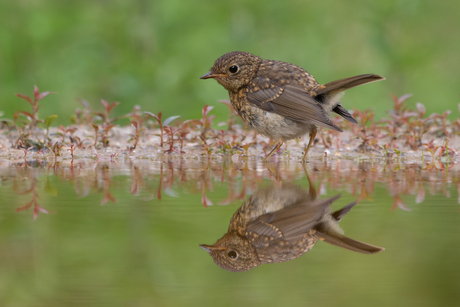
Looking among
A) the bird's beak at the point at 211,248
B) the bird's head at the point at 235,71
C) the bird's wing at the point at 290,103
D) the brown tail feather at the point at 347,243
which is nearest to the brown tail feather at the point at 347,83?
the bird's wing at the point at 290,103

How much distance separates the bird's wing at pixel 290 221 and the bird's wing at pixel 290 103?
1.75 meters

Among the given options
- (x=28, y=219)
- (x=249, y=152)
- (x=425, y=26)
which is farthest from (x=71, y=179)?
(x=425, y=26)

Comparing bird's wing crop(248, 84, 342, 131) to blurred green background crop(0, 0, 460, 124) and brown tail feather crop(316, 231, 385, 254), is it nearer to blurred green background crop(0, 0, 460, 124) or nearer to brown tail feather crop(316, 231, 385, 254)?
brown tail feather crop(316, 231, 385, 254)

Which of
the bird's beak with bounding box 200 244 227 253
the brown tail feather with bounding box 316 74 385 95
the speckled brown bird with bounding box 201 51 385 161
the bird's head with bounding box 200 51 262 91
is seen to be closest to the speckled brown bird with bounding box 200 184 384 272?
the bird's beak with bounding box 200 244 227 253

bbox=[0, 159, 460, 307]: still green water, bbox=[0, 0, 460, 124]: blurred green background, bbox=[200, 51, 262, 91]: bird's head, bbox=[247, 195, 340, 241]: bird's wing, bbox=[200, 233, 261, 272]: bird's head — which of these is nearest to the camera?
bbox=[0, 159, 460, 307]: still green water

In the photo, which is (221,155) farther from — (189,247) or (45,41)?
(45,41)

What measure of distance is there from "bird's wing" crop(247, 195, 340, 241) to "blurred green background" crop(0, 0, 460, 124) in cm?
598

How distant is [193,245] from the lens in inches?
76.2

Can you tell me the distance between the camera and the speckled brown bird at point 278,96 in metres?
4.38

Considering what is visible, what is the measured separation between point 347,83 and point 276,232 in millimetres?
2395

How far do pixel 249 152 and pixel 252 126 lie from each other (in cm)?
64

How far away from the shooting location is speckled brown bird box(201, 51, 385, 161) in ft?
14.4

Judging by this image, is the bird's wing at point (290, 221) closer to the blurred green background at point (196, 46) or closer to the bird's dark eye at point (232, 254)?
the bird's dark eye at point (232, 254)

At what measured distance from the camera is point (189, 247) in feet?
6.26
